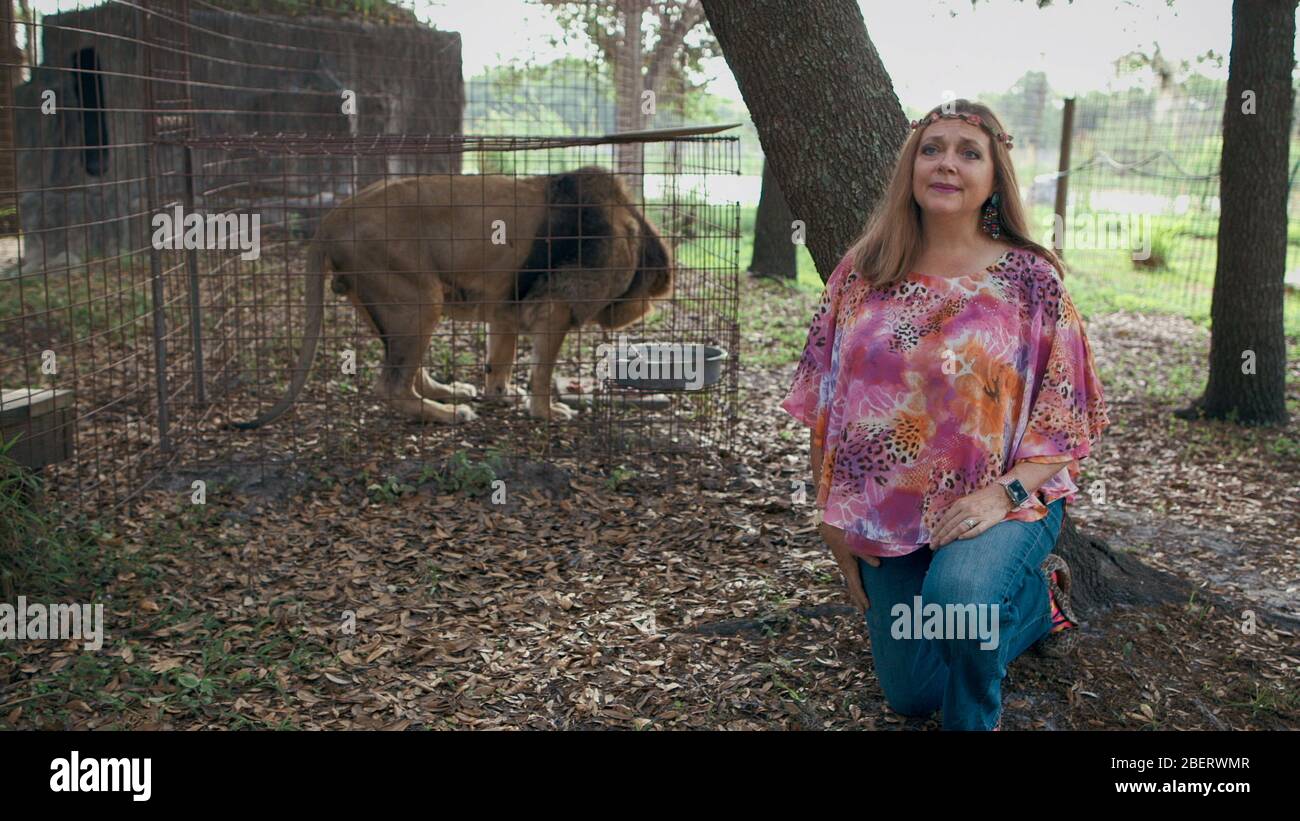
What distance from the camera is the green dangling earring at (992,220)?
3.29m

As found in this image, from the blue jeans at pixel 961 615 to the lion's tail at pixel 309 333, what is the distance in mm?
3999

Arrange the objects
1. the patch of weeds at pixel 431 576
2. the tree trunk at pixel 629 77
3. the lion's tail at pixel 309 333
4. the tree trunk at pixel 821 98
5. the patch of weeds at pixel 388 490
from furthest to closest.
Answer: the tree trunk at pixel 629 77
the lion's tail at pixel 309 333
the patch of weeds at pixel 388 490
the patch of weeds at pixel 431 576
the tree trunk at pixel 821 98

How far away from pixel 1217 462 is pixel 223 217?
19.2 ft

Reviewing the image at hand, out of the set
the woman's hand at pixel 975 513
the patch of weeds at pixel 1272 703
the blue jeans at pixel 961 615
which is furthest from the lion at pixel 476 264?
the patch of weeds at pixel 1272 703

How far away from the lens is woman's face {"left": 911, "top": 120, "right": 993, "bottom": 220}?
10.5 feet

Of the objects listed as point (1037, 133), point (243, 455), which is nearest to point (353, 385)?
point (243, 455)

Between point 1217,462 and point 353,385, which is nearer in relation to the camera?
point 1217,462

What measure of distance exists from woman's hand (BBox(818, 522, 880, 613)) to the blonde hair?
0.75 meters

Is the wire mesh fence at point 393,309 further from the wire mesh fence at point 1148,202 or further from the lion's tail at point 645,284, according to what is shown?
the wire mesh fence at point 1148,202

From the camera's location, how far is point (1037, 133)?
72.8 ft

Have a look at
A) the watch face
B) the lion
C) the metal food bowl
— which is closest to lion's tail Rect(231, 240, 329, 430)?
the lion

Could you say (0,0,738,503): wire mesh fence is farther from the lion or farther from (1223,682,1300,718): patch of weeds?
(1223,682,1300,718): patch of weeds

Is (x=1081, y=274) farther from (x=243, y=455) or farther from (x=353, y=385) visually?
(x=243, y=455)

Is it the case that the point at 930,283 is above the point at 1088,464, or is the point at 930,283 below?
above
